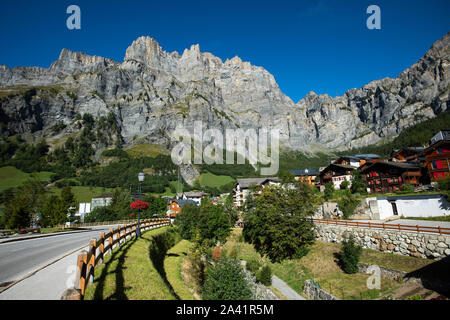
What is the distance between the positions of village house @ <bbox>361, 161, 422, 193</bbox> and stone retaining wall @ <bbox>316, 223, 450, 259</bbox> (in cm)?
2393

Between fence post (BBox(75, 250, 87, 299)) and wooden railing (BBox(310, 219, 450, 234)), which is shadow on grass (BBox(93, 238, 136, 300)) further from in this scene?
wooden railing (BBox(310, 219, 450, 234))

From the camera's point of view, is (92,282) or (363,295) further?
(363,295)

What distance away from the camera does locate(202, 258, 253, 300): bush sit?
19344mm

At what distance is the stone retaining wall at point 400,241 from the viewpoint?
21.9 m

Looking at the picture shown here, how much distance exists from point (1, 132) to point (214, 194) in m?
201

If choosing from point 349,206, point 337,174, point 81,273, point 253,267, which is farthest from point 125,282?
point 337,174

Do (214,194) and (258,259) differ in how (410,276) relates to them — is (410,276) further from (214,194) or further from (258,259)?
(214,194)

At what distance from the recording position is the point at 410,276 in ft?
69.6

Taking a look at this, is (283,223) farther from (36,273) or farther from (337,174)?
(337,174)

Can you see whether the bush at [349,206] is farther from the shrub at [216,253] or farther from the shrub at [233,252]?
the shrub at [216,253]

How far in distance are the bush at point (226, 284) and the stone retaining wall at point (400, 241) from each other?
18333 mm

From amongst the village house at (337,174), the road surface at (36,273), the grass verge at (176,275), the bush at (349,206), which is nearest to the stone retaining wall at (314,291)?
the grass verge at (176,275)

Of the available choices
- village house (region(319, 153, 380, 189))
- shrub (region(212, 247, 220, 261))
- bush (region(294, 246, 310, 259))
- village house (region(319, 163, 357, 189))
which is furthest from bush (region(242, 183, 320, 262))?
village house (region(319, 153, 380, 189))
